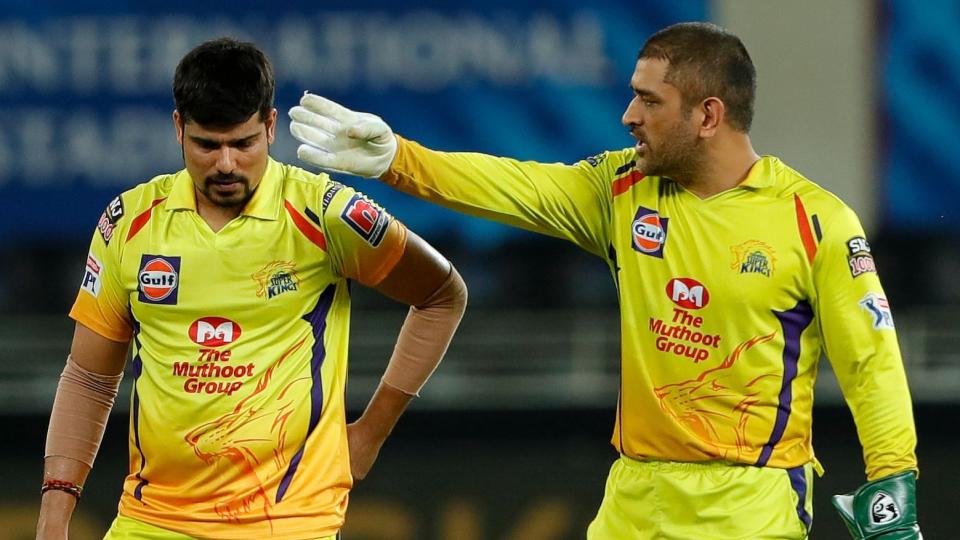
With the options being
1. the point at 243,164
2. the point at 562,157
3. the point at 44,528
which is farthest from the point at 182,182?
the point at 562,157

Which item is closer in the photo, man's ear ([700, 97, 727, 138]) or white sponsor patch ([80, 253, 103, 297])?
white sponsor patch ([80, 253, 103, 297])

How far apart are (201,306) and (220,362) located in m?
0.13

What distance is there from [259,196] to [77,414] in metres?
0.65

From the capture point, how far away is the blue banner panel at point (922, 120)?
30.0ft

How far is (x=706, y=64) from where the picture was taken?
4.07m

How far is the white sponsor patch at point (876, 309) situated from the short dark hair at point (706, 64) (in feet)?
→ 1.67

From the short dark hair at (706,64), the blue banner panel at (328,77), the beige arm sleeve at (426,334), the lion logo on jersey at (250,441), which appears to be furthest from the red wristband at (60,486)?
the blue banner panel at (328,77)

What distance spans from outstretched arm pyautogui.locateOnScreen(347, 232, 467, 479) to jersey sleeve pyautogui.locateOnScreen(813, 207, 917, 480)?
0.85 meters

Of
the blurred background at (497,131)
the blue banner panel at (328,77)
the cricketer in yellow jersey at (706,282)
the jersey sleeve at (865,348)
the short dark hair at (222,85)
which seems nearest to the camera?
the short dark hair at (222,85)

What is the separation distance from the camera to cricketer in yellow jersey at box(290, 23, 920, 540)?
397 centimetres

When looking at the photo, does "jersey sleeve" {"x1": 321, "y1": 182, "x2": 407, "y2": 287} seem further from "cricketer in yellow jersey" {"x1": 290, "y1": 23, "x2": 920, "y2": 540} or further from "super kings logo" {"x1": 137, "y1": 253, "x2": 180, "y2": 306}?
"super kings logo" {"x1": 137, "y1": 253, "x2": 180, "y2": 306}

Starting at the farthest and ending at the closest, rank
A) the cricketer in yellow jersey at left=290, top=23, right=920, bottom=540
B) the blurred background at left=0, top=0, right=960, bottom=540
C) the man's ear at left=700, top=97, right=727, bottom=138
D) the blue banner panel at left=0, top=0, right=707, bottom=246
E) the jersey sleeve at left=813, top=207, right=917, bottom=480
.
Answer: the blue banner panel at left=0, top=0, right=707, bottom=246 → the blurred background at left=0, top=0, right=960, bottom=540 → the man's ear at left=700, top=97, right=727, bottom=138 → the cricketer in yellow jersey at left=290, top=23, right=920, bottom=540 → the jersey sleeve at left=813, top=207, right=917, bottom=480

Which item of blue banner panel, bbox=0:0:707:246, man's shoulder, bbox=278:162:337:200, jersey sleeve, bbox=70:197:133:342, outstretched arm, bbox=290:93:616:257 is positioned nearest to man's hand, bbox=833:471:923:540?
outstretched arm, bbox=290:93:616:257

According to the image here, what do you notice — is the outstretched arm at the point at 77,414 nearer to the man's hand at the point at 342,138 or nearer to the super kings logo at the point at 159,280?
the super kings logo at the point at 159,280
